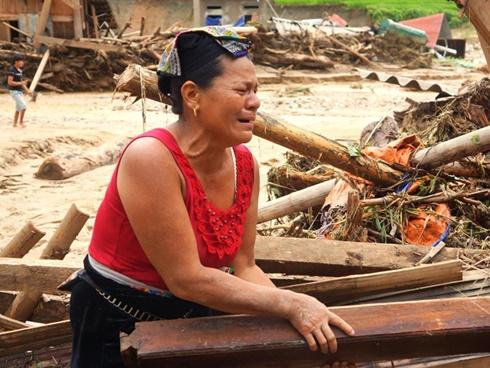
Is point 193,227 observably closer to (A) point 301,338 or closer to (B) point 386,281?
(A) point 301,338

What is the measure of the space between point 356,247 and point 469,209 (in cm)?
120

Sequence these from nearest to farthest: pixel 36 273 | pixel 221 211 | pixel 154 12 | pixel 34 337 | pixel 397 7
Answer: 1. pixel 221 211
2. pixel 34 337
3. pixel 36 273
4. pixel 154 12
5. pixel 397 7

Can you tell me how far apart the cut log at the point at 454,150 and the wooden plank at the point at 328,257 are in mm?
973

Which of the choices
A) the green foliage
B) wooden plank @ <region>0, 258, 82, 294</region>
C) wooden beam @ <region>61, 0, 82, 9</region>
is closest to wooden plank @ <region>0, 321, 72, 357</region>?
wooden plank @ <region>0, 258, 82, 294</region>

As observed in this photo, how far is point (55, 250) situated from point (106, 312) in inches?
60.7

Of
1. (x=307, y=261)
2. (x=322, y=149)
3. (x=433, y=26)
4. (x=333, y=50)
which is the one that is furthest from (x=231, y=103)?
(x=433, y=26)

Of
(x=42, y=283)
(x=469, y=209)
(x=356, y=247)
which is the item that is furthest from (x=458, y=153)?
(x=42, y=283)

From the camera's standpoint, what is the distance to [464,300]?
205 cm

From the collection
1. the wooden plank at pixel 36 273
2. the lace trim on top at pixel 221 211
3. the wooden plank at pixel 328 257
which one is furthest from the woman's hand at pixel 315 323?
the wooden plank at pixel 36 273

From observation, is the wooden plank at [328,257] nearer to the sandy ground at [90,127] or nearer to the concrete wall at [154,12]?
the sandy ground at [90,127]

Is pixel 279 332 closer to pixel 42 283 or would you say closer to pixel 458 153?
pixel 42 283

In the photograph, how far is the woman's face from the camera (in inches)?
78.5

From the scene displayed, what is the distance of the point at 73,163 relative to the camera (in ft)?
32.3

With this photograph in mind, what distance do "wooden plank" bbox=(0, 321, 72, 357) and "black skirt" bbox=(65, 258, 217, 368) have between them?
0.55 metres
